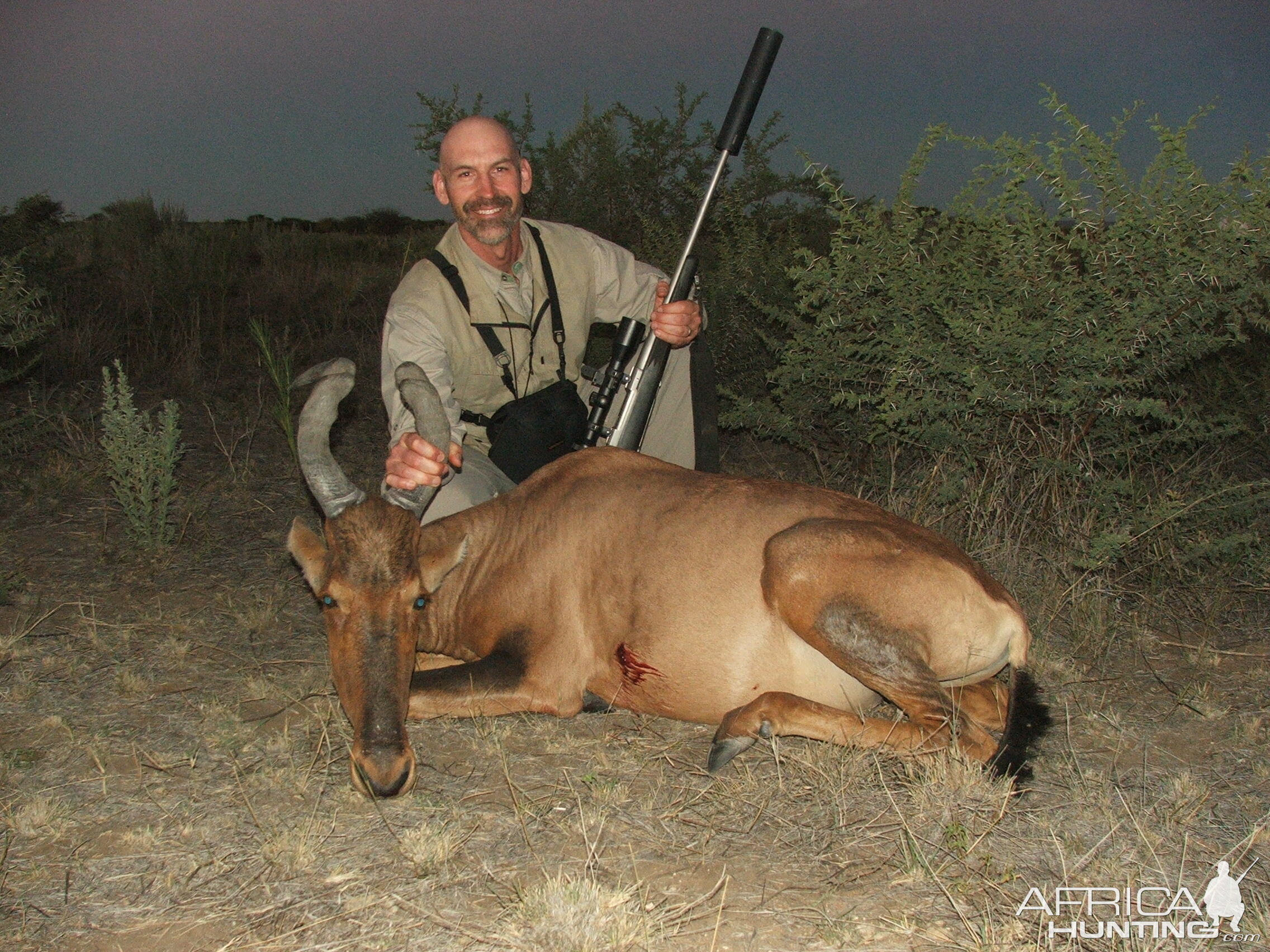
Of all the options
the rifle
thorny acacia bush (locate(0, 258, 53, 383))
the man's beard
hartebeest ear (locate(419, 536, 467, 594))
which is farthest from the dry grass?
thorny acacia bush (locate(0, 258, 53, 383))

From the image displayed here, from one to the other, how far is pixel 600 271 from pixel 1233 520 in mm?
4525

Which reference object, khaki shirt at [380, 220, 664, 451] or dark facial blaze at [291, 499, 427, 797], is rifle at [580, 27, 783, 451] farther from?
dark facial blaze at [291, 499, 427, 797]

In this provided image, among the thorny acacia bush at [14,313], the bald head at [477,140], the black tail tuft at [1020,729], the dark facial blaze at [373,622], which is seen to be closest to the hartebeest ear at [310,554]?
the dark facial blaze at [373,622]

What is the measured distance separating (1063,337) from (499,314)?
340 centimetres

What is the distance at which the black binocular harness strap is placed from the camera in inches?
234

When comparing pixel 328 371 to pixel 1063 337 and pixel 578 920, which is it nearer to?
pixel 578 920

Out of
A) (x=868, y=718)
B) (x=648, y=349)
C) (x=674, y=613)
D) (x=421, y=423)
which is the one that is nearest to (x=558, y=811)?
(x=674, y=613)

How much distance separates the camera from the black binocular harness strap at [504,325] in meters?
5.95

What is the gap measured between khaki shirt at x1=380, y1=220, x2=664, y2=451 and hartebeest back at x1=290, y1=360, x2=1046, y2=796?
3.54 ft

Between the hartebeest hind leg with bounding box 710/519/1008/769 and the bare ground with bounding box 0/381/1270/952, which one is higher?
the hartebeest hind leg with bounding box 710/519/1008/769

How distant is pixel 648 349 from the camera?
6.12 meters

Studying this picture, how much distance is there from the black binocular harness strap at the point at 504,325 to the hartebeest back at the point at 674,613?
1.37m

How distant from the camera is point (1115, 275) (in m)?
6.12

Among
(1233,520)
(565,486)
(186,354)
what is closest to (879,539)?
(565,486)
